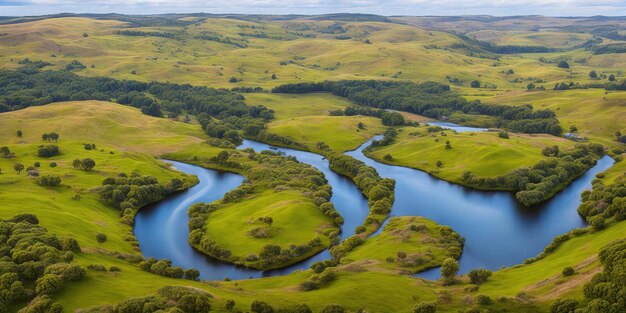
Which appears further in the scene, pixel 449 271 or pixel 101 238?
pixel 101 238

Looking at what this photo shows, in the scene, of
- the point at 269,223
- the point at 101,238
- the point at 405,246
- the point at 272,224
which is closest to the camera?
the point at 101,238

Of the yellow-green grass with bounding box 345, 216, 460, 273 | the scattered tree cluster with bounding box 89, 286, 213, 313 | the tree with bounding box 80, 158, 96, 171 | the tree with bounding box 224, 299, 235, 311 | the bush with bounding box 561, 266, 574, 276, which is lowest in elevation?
the yellow-green grass with bounding box 345, 216, 460, 273

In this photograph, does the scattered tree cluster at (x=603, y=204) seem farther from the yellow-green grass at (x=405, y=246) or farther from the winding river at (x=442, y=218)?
the yellow-green grass at (x=405, y=246)

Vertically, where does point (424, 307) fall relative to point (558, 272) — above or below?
below

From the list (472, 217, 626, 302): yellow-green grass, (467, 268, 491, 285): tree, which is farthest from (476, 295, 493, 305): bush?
(467, 268, 491, 285): tree

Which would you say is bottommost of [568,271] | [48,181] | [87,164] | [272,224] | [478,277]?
[272,224]

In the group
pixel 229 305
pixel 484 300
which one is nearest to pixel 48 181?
pixel 229 305

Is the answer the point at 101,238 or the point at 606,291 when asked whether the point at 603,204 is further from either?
the point at 101,238

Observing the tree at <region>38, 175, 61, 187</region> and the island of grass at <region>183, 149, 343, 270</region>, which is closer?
the island of grass at <region>183, 149, 343, 270</region>

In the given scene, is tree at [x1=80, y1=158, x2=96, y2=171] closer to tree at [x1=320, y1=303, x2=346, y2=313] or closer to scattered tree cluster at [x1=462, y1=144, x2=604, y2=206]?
tree at [x1=320, y1=303, x2=346, y2=313]
